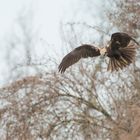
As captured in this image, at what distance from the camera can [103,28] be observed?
44.3 ft

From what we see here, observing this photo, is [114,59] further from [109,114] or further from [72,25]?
[72,25]

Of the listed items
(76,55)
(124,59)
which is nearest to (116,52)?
(124,59)

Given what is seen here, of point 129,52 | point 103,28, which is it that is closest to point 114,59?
point 129,52

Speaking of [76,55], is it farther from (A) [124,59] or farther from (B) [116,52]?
(A) [124,59]

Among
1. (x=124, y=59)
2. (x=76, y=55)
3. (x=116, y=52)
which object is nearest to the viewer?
(x=124, y=59)

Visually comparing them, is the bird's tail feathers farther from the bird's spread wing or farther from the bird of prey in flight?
the bird's spread wing

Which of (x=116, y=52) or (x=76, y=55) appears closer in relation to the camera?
(x=116, y=52)

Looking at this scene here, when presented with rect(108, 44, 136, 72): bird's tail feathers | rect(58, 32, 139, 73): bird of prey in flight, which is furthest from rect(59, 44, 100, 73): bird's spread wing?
rect(108, 44, 136, 72): bird's tail feathers

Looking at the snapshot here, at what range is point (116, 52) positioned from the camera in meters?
10.4

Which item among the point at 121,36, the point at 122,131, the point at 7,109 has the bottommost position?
the point at 122,131

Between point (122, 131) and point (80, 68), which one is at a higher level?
point (80, 68)

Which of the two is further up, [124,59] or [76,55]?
[76,55]

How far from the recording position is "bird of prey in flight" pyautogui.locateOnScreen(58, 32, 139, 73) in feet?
33.4

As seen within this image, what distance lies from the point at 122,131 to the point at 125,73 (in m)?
2.09
